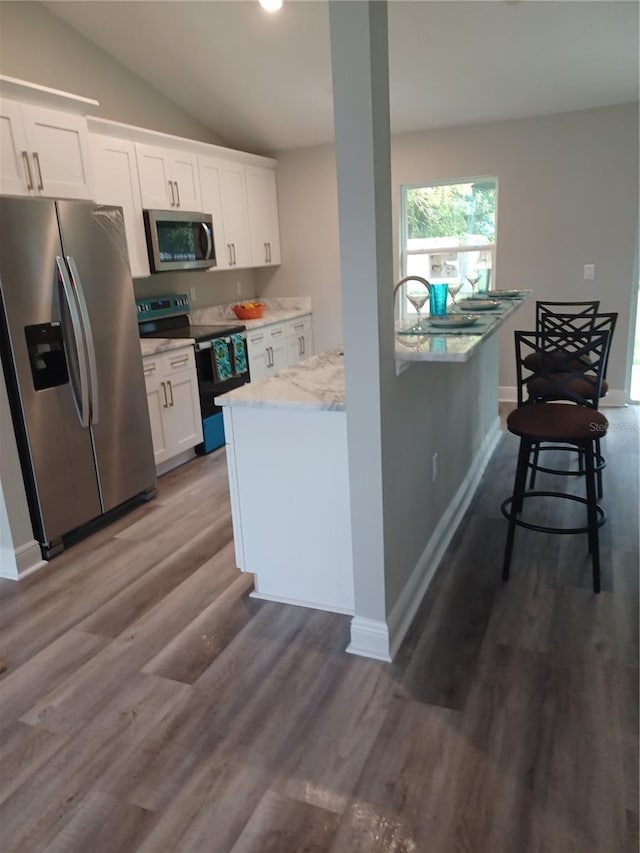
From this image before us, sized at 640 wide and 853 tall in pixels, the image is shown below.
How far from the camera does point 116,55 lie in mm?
4273

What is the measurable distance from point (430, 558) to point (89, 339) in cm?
205

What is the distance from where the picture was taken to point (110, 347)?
3373 mm

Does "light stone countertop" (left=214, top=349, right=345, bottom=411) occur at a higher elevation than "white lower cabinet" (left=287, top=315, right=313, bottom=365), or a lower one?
higher

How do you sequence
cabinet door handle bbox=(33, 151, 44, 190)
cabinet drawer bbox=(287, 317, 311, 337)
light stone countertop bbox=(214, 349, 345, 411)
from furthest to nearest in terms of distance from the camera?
cabinet drawer bbox=(287, 317, 311, 337), cabinet door handle bbox=(33, 151, 44, 190), light stone countertop bbox=(214, 349, 345, 411)

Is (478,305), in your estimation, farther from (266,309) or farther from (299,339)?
(266,309)

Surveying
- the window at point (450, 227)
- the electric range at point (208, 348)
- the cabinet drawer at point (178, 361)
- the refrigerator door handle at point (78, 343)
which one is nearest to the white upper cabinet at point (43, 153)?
the refrigerator door handle at point (78, 343)

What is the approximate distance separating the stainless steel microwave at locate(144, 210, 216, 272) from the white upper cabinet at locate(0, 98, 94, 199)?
78 cm

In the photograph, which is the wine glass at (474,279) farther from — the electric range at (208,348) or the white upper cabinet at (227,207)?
the white upper cabinet at (227,207)

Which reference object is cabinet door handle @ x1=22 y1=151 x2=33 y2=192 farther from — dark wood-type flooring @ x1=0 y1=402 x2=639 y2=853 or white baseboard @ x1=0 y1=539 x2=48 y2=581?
dark wood-type flooring @ x1=0 y1=402 x2=639 y2=853

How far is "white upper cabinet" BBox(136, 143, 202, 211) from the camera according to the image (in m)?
4.32

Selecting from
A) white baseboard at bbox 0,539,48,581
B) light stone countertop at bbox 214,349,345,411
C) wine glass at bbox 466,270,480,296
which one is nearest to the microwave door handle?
wine glass at bbox 466,270,480,296

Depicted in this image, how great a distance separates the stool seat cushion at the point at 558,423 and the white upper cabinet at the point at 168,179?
314 cm

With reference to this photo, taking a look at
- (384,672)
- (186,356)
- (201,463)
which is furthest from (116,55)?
(384,672)

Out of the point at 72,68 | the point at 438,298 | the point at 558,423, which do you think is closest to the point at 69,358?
the point at 438,298
